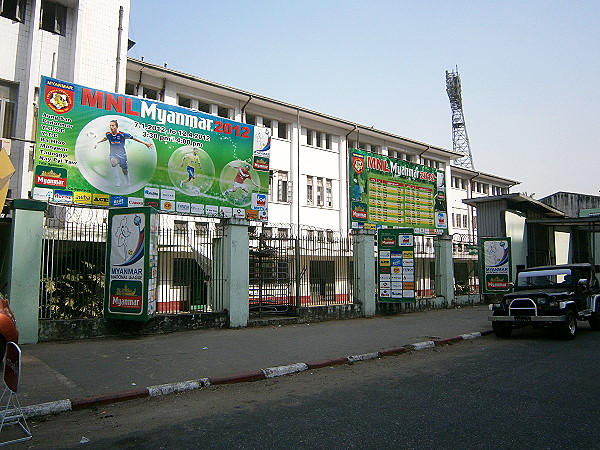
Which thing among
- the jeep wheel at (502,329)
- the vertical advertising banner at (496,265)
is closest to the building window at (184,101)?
the vertical advertising banner at (496,265)

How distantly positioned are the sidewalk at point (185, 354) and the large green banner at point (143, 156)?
14.7ft

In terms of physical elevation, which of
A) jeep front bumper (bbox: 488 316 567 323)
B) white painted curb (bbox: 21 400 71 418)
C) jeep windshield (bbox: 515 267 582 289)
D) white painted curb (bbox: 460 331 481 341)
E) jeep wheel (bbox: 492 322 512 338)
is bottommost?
white painted curb (bbox: 21 400 71 418)

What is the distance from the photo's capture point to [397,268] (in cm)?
1758

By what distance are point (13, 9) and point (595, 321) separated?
72.5 ft

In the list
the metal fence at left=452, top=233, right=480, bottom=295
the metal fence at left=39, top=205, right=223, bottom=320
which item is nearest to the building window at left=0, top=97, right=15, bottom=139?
the metal fence at left=39, top=205, right=223, bottom=320

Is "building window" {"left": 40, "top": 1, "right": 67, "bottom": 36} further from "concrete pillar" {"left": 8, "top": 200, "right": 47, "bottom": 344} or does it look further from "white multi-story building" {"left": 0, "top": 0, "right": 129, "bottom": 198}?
"concrete pillar" {"left": 8, "top": 200, "right": 47, "bottom": 344}

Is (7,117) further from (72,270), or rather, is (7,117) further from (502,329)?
(502,329)

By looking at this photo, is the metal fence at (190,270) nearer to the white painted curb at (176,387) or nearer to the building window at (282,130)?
the white painted curb at (176,387)

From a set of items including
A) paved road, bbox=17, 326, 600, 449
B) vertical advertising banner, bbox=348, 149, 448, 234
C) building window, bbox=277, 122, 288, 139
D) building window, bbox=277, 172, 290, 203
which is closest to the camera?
paved road, bbox=17, 326, 600, 449

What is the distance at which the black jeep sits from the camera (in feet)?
37.6

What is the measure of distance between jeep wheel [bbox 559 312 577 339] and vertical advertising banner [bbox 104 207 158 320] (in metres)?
9.92

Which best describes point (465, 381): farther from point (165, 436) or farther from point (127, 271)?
point (127, 271)

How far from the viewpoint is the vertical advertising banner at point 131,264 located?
1138cm

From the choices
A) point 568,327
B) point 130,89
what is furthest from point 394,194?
point 130,89
